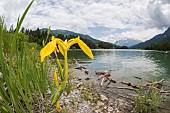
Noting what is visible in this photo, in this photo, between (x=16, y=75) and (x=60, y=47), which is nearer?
(x=60, y=47)

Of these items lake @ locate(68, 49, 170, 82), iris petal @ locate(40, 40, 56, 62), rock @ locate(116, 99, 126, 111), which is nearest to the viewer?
iris petal @ locate(40, 40, 56, 62)

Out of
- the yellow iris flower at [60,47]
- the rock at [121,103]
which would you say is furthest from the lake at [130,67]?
the yellow iris flower at [60,47]

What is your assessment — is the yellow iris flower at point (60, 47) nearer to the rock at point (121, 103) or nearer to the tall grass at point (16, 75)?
the tall grass at point (16, 75)

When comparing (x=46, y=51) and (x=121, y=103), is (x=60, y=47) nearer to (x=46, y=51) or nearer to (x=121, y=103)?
(x=46, y=51)

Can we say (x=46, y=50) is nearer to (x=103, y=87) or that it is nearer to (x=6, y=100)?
(x=6, y=100)

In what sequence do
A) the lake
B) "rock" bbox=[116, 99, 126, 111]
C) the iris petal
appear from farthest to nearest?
the lake, "rock" bbox=[116, 99, 126, 111], the iris petal

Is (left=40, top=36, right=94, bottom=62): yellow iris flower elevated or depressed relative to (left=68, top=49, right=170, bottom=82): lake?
elevated

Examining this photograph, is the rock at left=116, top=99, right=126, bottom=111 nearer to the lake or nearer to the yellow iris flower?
the lake

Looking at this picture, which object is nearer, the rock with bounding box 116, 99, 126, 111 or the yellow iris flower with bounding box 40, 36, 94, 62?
the yellow iris flower with bounding box 40, 36, 94, 62

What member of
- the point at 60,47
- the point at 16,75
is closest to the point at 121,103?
the point at 16,75

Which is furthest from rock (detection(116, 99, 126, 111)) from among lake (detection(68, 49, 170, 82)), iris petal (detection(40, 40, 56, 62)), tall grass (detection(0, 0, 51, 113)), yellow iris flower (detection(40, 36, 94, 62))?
iris petal (detection(40, 40, 56, 62))

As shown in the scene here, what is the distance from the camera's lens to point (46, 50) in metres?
1.19

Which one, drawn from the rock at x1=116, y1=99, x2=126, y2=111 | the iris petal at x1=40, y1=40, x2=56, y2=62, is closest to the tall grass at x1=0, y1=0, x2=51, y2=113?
the iris petal at x1=40, y1=40, x2=56, y2=62

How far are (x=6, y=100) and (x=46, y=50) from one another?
1.53 ft
